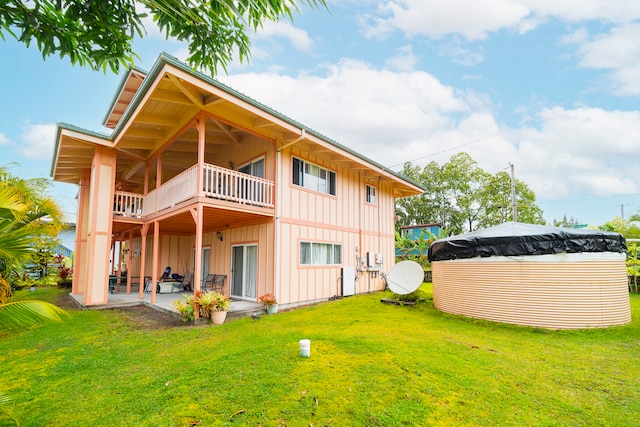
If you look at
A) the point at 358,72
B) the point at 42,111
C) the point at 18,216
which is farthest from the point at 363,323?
the point at 42,111

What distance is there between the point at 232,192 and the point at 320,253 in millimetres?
3738

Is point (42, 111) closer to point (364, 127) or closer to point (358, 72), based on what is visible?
point (358, 72)

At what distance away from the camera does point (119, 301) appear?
10.7 metres

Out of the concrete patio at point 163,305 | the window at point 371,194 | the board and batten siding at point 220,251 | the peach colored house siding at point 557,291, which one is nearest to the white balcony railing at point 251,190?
the board and batten siding at point 220,251

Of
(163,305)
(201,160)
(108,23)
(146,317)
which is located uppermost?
(201,160)

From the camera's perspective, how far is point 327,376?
13.5 feet

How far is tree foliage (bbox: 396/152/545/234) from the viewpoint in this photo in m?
25.6

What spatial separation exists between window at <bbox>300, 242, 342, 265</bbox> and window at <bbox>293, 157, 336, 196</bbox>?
198cm

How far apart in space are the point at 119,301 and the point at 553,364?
39.2ft

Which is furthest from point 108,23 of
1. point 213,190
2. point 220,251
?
point 220,251

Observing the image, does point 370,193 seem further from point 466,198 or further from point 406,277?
point 466,198

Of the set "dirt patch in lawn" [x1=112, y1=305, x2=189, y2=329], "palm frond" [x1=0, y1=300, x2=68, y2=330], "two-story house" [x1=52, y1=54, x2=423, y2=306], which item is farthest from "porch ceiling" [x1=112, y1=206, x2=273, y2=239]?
"palm frond" [x1=0, y1=300, x2=68, y2=330]

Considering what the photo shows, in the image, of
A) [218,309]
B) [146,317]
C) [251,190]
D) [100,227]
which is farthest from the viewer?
[100,227]

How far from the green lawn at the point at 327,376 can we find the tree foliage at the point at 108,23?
2.35 meters
